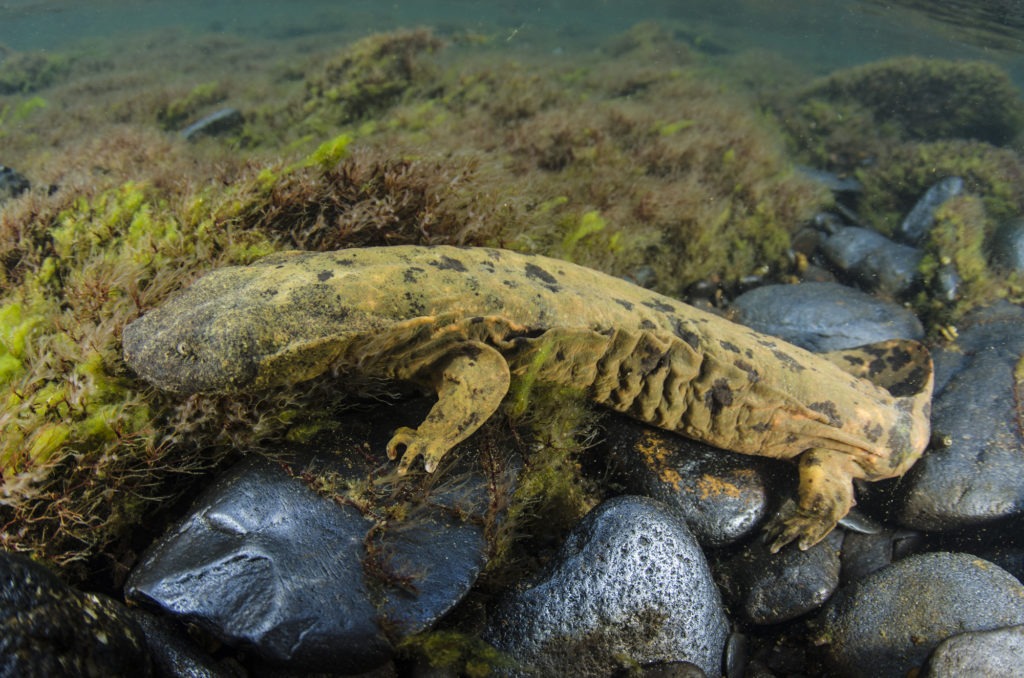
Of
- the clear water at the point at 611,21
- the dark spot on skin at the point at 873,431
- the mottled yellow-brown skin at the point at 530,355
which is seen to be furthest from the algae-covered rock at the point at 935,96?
the dark spot on skin at the point at 873,431

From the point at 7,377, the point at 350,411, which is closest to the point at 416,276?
the point at 350,411

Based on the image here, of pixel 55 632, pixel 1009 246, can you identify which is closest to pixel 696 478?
pixel 55 632

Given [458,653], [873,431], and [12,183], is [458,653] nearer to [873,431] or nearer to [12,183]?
[873,431]

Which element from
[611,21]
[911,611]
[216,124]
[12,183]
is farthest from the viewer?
[611,21]

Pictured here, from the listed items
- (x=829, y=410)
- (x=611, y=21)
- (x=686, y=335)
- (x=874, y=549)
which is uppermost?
(x=611, y=21)

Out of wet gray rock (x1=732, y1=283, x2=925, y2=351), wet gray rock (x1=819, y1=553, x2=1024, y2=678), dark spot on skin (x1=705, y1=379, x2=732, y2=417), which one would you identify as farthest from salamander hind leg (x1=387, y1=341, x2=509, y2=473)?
wet gray rock (x1=732, y1=283, x2=925, y2=351)

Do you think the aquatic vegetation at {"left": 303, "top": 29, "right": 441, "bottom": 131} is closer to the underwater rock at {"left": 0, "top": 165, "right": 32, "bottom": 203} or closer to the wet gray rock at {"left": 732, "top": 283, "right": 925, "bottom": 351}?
the underwater rock at {"left": 0, "top": 165, "right": 32, "bottom": 203}
